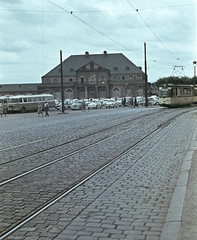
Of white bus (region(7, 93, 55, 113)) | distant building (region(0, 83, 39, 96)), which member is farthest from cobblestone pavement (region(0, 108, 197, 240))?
distant building (region(0, 83, 39, 96))

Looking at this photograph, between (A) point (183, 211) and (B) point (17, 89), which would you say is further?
(B) point (17, 89)

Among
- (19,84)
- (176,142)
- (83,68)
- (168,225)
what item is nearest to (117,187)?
(168,225)

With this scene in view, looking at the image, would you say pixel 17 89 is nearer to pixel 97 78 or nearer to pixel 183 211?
pixel 97 78

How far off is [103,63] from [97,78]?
6813 millimetres

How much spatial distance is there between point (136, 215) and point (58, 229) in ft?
3.76

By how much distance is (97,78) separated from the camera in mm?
123875

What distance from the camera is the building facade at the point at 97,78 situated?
118750mm

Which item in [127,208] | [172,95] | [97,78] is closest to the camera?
[127,208]

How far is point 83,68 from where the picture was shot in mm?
124375

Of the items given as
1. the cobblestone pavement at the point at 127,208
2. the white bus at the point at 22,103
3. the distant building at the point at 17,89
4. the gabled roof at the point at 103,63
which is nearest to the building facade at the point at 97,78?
the gabled roof at the point at 103,63

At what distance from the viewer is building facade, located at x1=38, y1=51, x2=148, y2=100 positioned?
119 meters

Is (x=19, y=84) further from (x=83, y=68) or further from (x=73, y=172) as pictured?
(x=73, y=172)

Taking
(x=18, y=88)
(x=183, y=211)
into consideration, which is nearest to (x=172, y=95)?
(x=183, y=211)

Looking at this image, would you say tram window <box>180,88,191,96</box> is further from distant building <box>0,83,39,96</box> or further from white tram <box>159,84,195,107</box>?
distant building <box>0,83,39,96</box>
